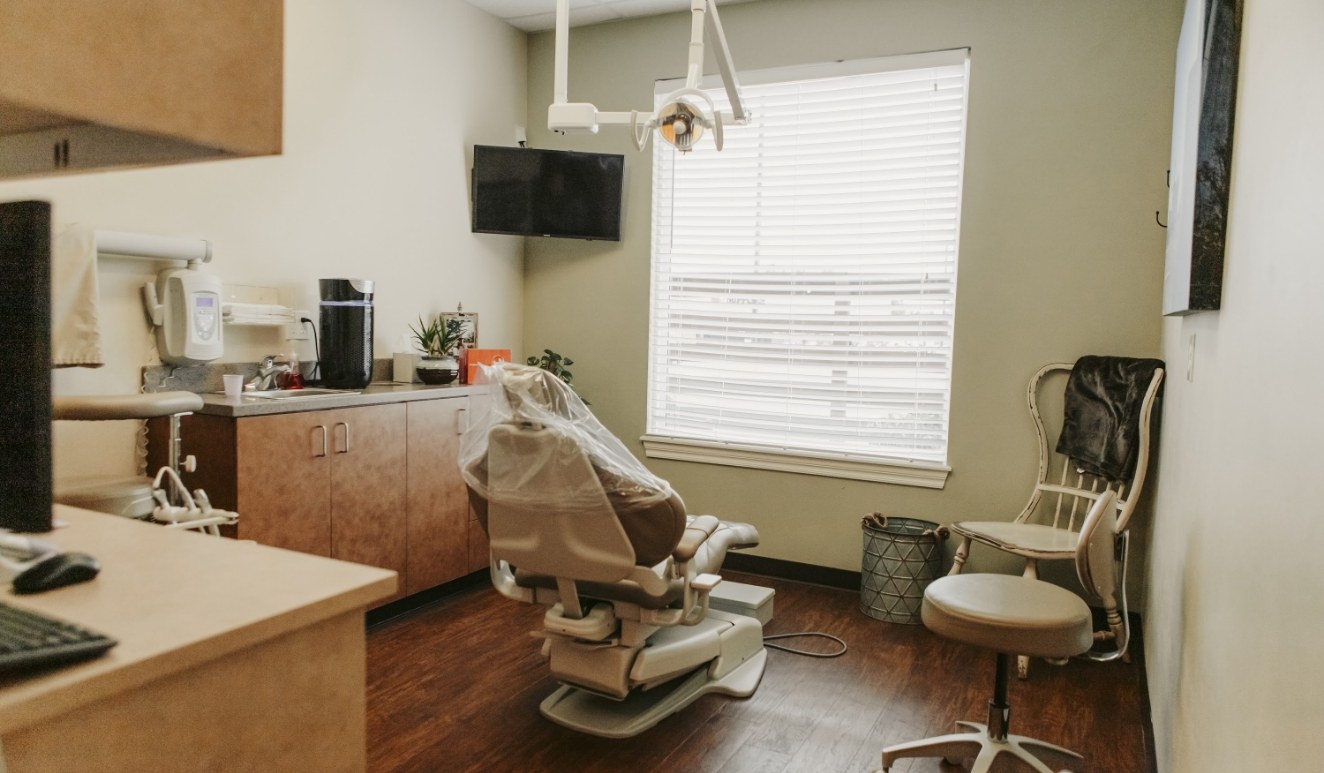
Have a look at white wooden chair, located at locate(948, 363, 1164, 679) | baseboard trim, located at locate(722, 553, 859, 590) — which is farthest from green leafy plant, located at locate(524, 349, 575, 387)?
white wooden chair, located at locate(948, 363, 1164, 679)

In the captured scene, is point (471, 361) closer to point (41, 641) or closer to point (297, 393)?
point (297, 393)

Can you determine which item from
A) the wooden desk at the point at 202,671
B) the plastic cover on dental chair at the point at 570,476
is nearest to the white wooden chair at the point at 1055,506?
the plastic cover on dental chair at the point at 570,476

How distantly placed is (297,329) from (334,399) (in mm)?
595

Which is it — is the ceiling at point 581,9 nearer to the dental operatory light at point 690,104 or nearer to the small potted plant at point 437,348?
the dental operatory light at point 690,104

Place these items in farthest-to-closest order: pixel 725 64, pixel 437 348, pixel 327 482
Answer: pixel 437 348, pixel 327 482, pixel 725 64

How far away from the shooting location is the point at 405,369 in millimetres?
3893

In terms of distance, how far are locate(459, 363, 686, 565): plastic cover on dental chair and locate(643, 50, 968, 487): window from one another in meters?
1.90

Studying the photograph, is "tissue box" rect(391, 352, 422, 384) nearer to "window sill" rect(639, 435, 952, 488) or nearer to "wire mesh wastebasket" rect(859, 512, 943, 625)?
"window sill" rect(639, 435, 952, 488)

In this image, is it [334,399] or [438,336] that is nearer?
[334,399]

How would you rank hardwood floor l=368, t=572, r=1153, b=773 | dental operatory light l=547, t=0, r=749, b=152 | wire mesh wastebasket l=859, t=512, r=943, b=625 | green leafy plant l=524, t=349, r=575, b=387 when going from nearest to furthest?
1. hardwood floor l=368, t=572, r=1153, b=773
2. dental operatory light l=547, t=0, r=749, b=152
3. wire mesh wastebasket l=859, t=512, r=943, b=625
4. green leafy plant l=524, t=349, r=575, b=387

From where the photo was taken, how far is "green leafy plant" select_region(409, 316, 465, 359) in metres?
3.96

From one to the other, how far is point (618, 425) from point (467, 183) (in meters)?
1.56

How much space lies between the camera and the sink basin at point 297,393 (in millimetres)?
3129

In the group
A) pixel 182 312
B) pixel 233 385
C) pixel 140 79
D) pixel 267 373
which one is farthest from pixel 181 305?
pixel 140 79
